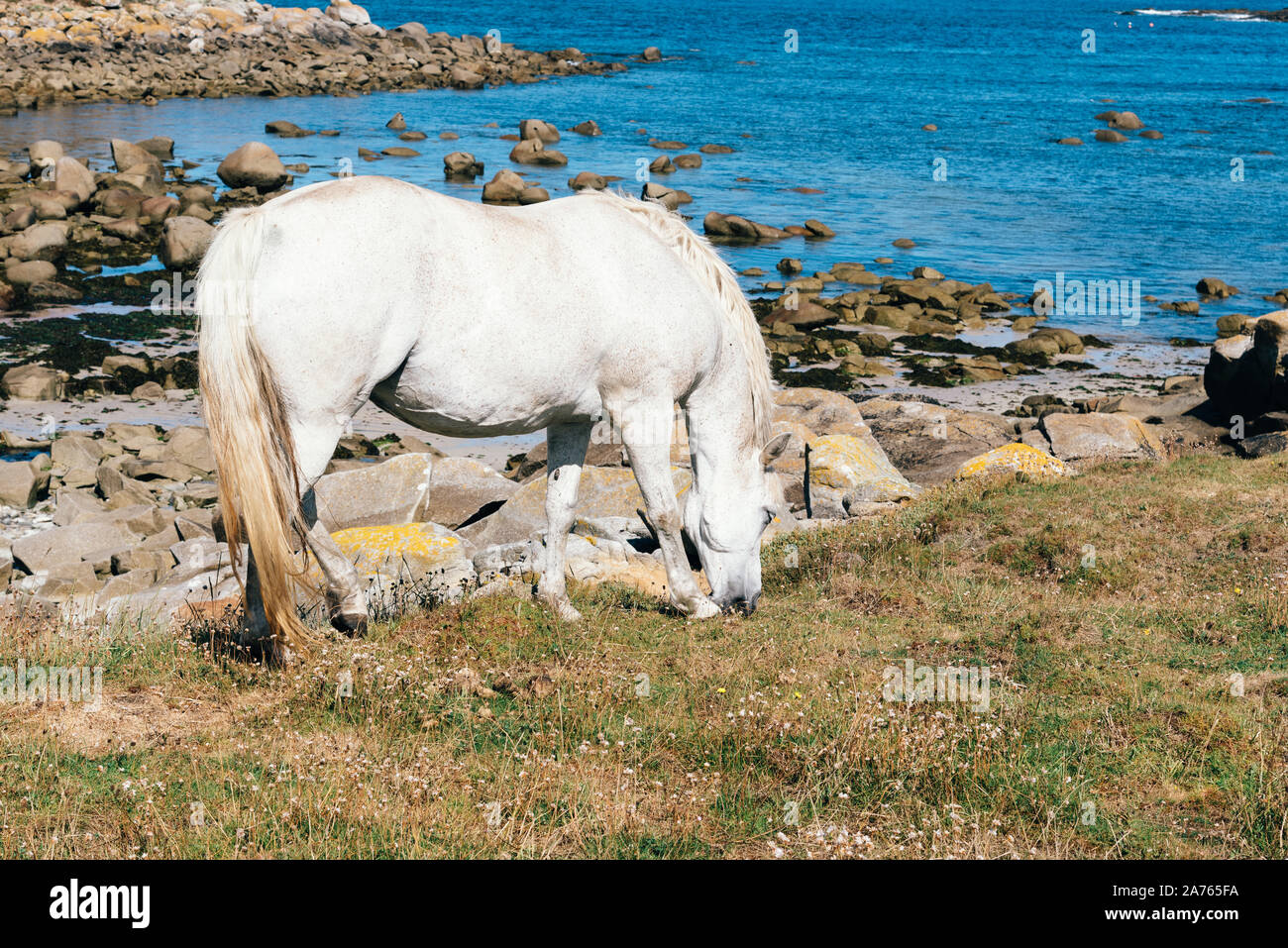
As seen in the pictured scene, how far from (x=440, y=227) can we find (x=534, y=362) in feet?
3.31

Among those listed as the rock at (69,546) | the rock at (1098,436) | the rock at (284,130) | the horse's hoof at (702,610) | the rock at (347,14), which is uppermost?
the rock at (347,14)

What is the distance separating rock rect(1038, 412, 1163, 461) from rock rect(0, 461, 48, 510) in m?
16.1

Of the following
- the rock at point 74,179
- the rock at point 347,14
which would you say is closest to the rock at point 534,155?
the rock at point 74,179

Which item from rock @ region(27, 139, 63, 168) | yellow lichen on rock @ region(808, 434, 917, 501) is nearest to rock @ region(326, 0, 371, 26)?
rock @ region(27, 139, 63, 168)

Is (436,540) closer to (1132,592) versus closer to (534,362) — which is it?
(534,362)

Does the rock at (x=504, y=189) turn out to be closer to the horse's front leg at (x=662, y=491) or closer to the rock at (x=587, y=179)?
the rock at (x=587, y=179)

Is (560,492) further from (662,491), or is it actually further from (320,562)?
(320,562)

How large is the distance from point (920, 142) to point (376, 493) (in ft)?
185

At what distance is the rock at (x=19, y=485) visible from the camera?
57.4 ft

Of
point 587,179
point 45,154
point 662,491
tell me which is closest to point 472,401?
point 662,491

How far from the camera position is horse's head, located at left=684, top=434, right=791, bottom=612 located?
8.57 meters

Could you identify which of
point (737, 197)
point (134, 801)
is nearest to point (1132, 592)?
point (134, 801)

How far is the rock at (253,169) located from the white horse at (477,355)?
38.2 meters

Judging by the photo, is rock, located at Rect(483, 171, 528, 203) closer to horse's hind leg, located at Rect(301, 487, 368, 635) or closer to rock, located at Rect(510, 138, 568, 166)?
rock, located at Rect(510, 138, 568, 166)
